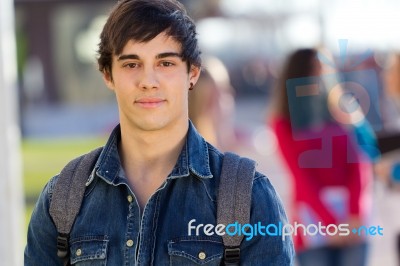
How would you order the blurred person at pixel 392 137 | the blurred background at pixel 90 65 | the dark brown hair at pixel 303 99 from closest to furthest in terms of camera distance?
the dark brown hair at pixel 303 99 → the blurred person at pixel 392 137 → the blurred background at pixel 90 65

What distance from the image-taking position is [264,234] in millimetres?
1879

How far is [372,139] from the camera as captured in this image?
14.7 ft

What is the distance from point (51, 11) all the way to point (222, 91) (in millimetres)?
9633

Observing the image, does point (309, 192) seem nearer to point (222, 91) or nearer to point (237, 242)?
point (222, 91)

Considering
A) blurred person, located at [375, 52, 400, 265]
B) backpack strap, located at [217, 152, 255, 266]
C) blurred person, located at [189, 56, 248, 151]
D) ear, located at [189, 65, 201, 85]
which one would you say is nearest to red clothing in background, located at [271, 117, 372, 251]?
blurred person, located at [189, 56, 248, 151]

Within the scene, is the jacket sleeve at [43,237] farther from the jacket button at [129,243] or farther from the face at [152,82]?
the face at [152,82]

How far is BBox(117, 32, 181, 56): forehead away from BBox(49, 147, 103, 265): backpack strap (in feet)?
1.13

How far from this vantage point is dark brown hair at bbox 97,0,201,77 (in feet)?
6.31

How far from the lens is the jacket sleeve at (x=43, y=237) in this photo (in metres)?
2.00

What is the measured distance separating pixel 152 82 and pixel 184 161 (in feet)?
0.72

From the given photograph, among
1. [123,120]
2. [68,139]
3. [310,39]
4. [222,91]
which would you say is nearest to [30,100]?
[68,139]

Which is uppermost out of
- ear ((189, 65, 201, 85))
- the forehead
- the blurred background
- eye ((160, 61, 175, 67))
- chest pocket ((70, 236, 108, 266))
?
the blurred background

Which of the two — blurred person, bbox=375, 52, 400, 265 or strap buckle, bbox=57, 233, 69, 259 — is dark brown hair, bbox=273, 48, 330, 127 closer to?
blurred person, bbox=375, 52, 400, 265

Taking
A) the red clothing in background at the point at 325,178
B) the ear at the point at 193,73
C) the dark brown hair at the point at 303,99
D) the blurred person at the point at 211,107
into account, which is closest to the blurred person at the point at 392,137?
the red clothing in background at the point at 325,178
